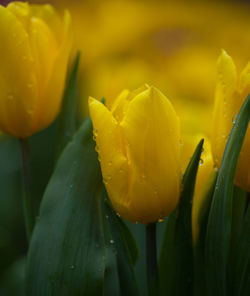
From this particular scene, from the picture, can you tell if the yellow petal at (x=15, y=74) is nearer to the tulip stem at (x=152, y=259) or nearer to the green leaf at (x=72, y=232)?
the green leaf at (x=72, y=232)

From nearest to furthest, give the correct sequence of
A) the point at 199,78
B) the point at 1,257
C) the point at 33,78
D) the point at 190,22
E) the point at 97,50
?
1. the point at 33,78
2. the point at 1,257
3. the point at 199,78
4. the point at 97,50
5. the point at 190,22

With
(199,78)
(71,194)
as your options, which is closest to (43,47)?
(71,194)

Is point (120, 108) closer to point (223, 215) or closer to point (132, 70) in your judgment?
point (223, 215)

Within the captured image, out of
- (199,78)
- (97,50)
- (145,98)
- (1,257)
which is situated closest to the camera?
(145,98)

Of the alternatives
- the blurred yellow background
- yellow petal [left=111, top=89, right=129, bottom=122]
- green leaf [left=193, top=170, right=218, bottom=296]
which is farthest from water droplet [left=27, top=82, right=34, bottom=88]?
the blurred yellow background

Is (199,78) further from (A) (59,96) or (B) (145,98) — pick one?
(B) (145,98)

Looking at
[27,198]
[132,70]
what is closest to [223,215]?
[27,198]

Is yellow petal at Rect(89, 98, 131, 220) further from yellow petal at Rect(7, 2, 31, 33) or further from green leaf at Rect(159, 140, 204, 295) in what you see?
yellow petal at Rect(7, 2, 31, 33)
